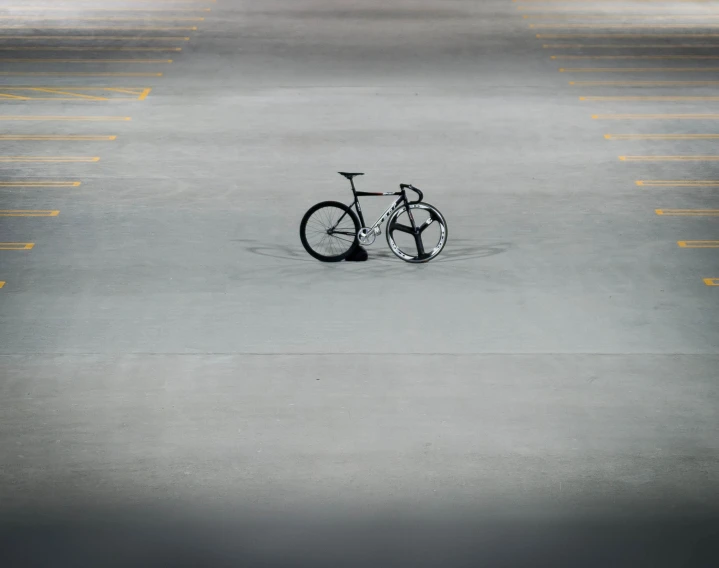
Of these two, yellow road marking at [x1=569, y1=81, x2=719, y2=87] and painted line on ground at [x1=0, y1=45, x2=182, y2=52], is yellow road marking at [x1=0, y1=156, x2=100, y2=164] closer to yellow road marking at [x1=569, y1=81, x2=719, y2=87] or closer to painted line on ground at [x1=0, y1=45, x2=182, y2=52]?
painted line on ground at [x1=0, y1=45, x2=182, y2=52]

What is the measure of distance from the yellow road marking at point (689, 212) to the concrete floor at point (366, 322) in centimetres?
8

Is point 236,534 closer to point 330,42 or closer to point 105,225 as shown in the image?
point 105,225

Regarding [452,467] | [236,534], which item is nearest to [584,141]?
[452,467]

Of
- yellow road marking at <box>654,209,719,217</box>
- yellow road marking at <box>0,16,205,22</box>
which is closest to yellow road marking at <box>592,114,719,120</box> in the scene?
yellow road marking at <box>654,209,719,217</box>

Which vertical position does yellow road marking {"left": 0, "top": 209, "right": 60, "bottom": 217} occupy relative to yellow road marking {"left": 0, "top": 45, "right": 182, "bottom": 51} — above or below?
below

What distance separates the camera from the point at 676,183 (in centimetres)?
1580

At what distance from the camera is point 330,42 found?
25.8 meters

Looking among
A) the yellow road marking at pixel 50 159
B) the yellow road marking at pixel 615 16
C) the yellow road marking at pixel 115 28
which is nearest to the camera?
the yellow road marking at pixel 50 159

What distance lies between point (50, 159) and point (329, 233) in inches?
252

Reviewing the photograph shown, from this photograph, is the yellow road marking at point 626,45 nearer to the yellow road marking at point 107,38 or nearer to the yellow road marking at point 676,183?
the yellow road marking at point 107,38

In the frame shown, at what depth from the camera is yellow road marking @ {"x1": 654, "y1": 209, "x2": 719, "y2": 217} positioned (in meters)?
14.5

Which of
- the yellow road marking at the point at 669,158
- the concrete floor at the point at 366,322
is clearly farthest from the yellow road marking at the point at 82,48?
the yellow road marking at the point at 669,158

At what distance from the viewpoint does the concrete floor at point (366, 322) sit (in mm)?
8219

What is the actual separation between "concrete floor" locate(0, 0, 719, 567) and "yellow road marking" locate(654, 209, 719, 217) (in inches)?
3.2
